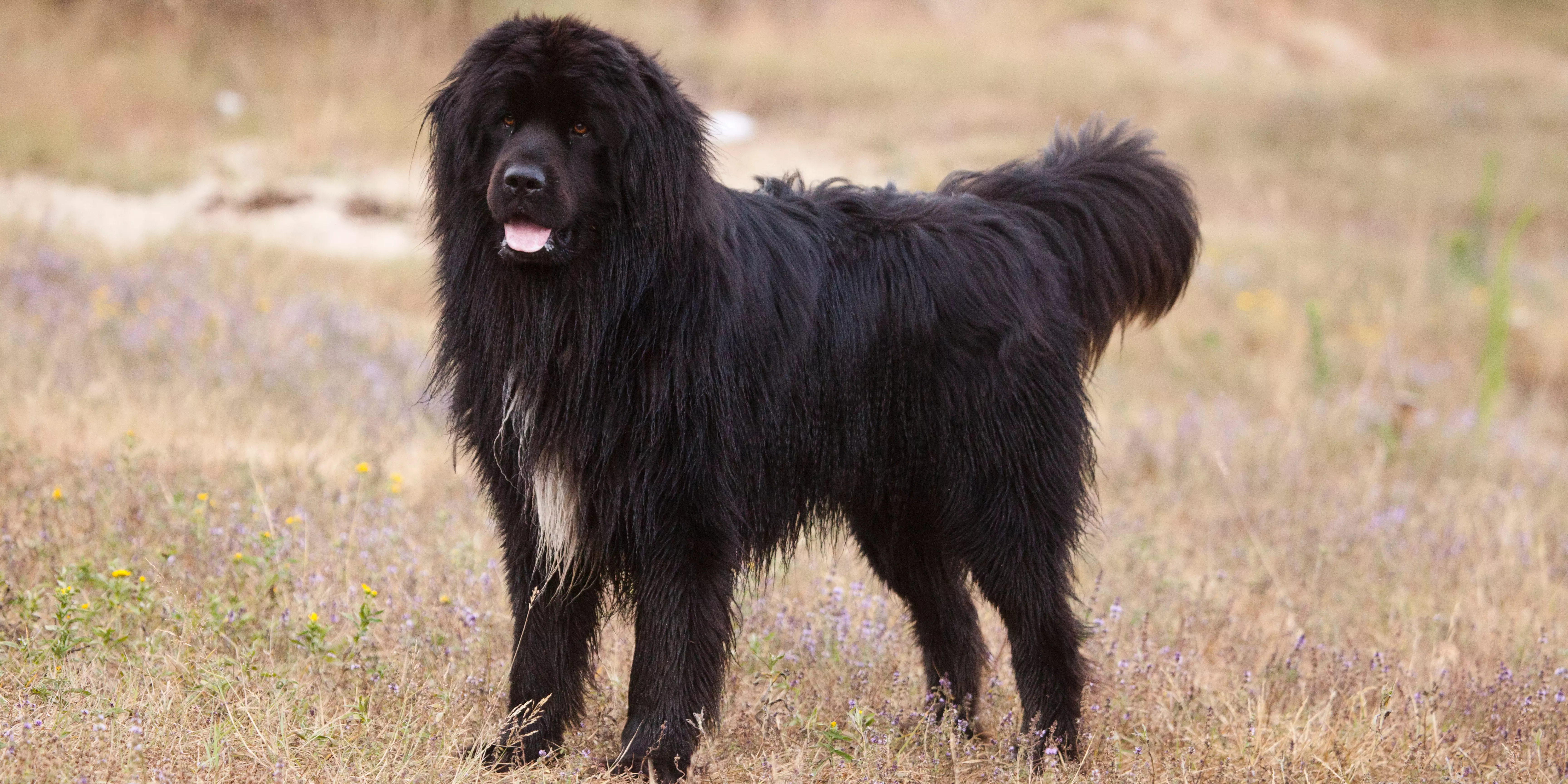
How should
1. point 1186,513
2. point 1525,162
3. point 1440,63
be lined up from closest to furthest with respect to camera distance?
point 1186,513
point 1525,162
point 1440,63

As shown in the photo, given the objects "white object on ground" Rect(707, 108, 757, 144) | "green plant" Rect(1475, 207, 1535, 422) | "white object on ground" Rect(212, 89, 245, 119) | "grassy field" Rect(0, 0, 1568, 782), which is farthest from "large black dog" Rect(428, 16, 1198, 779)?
"white object on ground" Rect(212, 89, 245, 119)

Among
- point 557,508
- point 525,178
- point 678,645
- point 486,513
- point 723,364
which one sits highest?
point 525,178

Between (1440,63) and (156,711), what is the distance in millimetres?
29429

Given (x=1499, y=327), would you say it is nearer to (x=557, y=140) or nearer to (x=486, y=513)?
(x=486, y=513)

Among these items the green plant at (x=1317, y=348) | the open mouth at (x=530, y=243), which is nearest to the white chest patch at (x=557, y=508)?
the open mouth at (x=530, y=243)

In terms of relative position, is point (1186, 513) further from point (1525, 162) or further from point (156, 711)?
point (1525, 162)

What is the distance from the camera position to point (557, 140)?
3297mm

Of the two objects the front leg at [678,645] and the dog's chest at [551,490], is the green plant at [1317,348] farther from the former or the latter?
the dog's chest at [551,490]

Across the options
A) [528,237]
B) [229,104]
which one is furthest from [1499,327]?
[229,104]

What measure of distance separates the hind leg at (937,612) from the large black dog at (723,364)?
12 mm

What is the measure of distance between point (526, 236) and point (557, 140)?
26cm

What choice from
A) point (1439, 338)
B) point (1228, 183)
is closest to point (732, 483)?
point (1439, 338)

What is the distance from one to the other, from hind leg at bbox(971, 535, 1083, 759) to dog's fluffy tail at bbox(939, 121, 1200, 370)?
691 mm

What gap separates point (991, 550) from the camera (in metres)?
4.00
